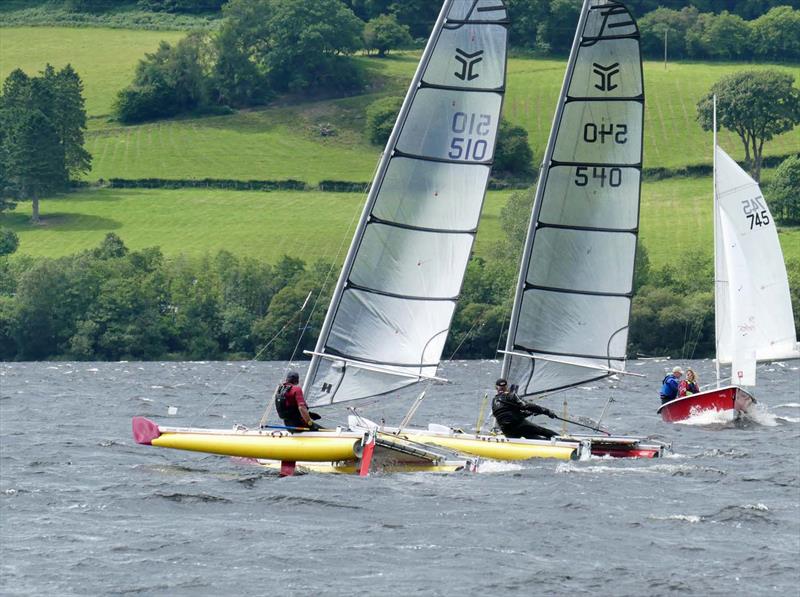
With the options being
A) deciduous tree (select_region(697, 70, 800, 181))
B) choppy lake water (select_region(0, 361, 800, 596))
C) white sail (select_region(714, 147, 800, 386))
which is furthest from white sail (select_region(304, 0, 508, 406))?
deciduous tree (select_region(697, 70, 800, 181))

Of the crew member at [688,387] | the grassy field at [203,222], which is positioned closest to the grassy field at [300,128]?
the grassy field at [203,222]

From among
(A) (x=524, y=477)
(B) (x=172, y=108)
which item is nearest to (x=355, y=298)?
(A) (x=524, y=477)

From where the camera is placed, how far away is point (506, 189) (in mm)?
135000

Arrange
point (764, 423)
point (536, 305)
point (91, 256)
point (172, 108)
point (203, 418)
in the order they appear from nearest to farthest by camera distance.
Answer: point (536, 305) → point (764, 423) → point (203, 418) → point (91, 256) → point (172, 108)

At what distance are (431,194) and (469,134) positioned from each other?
4.71ft

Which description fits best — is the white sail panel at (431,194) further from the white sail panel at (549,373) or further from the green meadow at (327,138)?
the green meadow at (327,138)

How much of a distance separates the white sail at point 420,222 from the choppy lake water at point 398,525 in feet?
8.79

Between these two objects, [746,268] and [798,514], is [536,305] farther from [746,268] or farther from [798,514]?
[746,268]

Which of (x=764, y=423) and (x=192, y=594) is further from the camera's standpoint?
(x=764, y=423)

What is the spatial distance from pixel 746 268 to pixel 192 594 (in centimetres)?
2953

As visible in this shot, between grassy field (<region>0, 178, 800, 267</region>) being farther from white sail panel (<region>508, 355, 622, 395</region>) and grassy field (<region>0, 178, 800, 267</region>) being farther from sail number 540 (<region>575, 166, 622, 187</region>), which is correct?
sail number 540 (<region>575, 166, 622, 187</region>)

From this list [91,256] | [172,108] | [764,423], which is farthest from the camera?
[172,108]

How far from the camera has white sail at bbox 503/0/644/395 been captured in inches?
1307

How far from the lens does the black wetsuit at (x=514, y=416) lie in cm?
3102
